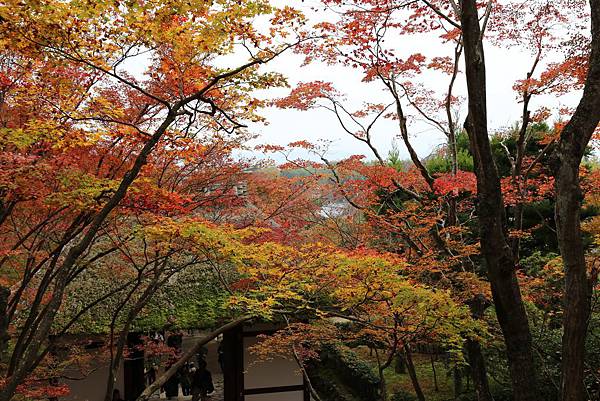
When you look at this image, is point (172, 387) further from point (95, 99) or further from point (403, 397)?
point (95, 99)

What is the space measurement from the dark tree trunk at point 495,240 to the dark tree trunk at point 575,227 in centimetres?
34

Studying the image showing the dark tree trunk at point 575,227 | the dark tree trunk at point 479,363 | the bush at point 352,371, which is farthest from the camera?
the bush at point 352,371

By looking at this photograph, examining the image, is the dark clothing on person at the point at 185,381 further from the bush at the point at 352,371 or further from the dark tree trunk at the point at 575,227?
the dark tree trunk at the point at 575,227

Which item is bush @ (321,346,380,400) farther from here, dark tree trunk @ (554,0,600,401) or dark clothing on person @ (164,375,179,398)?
dark tree trunk @ (554,0,600,401)

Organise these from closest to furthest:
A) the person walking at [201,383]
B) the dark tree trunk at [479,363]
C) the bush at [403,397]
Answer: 1. the dark tree trunk at [479,363]
2. the bush at [403,397]
3. the person walking at [201,383]

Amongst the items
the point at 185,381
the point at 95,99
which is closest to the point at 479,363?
the point at 95,99

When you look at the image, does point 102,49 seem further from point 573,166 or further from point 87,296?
point 87,296

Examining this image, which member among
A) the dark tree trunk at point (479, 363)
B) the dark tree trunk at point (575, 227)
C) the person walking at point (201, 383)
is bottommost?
the person walking at point (201, 383)

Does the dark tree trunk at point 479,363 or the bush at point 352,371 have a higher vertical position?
the dark tree trunk at point 479,363

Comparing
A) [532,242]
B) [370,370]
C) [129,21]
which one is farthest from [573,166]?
[532,242]

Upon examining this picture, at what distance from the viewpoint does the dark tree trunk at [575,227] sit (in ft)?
13.3

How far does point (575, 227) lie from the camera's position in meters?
4.09

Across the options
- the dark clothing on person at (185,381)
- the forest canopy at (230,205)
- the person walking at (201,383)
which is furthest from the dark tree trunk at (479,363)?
the dark clothing on person at (185,381)

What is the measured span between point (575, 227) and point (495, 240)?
2.15ft
